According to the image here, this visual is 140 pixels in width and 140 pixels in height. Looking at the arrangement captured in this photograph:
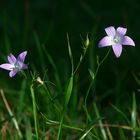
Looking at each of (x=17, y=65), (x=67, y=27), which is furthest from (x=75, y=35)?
(x=17, y=65)

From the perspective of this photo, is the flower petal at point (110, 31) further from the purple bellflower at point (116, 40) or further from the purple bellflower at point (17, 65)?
the purple bellflower at point (17, 65)

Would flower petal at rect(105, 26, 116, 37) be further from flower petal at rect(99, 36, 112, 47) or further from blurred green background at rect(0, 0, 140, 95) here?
blurred green background at rect(0, 0, 140, 95)

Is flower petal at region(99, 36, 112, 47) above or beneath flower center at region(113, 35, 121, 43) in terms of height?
above

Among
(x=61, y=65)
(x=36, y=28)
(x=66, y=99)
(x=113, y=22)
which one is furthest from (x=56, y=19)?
(x=66, y=99)

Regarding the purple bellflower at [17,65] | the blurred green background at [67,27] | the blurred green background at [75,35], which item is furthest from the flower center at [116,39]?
the blurred green background at [67,27]

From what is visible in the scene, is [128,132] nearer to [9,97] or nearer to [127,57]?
[9,97]

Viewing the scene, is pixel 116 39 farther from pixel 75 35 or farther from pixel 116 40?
pixel 75 35

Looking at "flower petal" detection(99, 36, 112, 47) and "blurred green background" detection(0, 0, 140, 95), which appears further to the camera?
"blurred green background" detection(0, 0, 140, 95)

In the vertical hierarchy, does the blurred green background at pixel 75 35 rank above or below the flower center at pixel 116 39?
below

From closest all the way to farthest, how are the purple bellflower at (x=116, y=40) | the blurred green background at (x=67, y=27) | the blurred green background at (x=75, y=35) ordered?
the purple bellflower at (x=116, y=40), the blurred green background at (x=75, y=35), the blurred green background at (x=67, y=27)

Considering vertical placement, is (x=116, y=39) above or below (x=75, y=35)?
above

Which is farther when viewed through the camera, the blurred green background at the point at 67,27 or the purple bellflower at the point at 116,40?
the blurred green background at the point at 67,27

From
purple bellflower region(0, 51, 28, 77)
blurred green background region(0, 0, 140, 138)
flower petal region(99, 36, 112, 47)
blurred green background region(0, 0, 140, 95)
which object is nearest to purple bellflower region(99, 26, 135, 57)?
flower petal region(99, 36, 112, 47)
